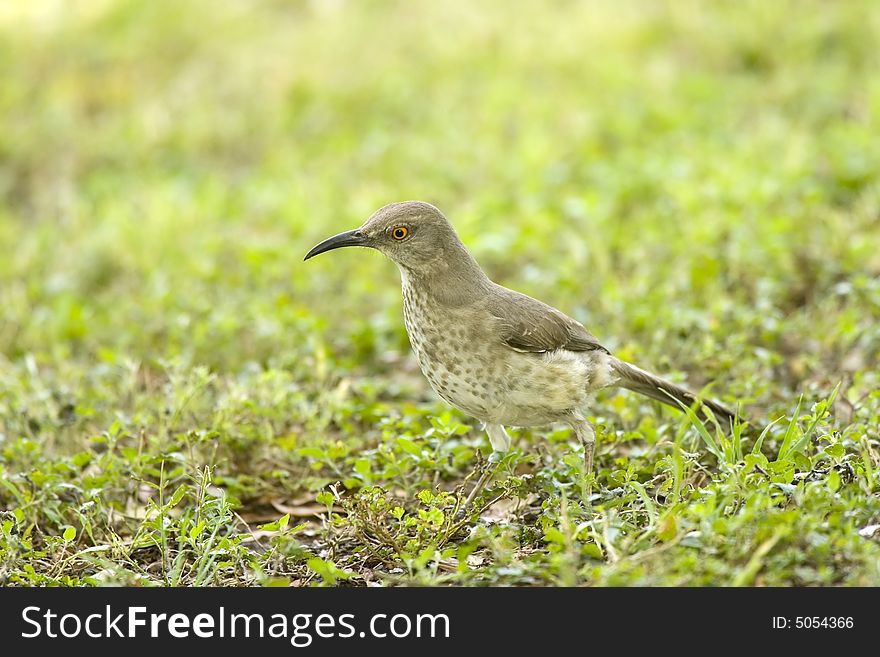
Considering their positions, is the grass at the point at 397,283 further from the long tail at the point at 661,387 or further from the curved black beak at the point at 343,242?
the curved black beak at the point at 343,242

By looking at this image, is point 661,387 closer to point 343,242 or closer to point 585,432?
point 585,432

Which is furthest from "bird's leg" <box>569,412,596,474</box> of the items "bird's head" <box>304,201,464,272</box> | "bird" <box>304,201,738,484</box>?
"bird's head" <box>304,201,464,272</box>

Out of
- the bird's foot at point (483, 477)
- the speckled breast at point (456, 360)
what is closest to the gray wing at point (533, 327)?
the speckled breast at point (456, 360)

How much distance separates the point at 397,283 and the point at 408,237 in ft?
9.08

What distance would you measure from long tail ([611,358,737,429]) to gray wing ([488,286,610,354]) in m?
0.17

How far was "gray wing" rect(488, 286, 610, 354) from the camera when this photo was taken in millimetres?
4906

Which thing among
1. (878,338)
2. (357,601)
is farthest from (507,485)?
(878,338)

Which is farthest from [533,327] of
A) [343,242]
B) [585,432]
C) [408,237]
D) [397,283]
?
[397,283]

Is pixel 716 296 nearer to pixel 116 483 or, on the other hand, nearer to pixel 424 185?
pixel 424 185

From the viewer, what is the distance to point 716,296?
6.79m

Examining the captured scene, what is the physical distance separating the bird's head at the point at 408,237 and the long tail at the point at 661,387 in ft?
3.28

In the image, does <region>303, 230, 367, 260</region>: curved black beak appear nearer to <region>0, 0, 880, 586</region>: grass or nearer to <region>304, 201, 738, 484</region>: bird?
<region>304, 201, 738, 484</region>: bird

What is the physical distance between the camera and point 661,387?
5.19 m

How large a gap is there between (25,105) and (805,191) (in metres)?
7.82
